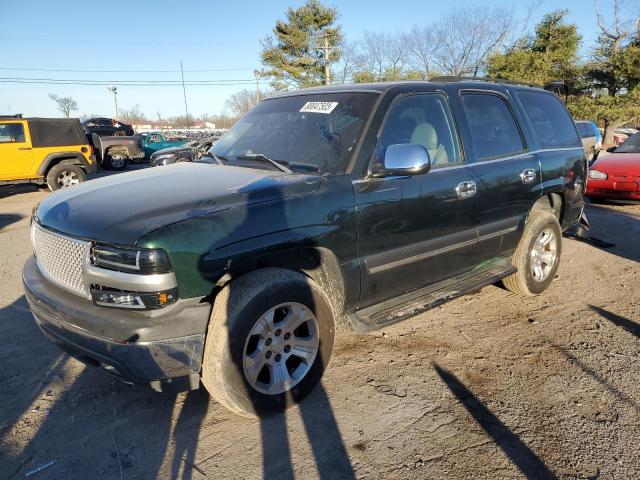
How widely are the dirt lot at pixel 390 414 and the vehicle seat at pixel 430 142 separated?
55.6 inches

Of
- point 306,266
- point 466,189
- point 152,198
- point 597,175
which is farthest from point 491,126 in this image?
point 597,175

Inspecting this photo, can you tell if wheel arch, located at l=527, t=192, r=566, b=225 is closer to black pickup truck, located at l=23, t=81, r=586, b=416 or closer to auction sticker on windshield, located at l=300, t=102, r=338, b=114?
black pickup truck, located at l=23, t=81, r=586, b=416

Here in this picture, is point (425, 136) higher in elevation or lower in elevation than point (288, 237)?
higher

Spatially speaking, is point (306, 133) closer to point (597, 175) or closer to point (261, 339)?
point (261, 339)

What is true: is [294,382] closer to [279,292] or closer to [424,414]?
[279,292]

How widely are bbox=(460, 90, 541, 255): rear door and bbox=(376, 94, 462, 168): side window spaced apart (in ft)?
0.69

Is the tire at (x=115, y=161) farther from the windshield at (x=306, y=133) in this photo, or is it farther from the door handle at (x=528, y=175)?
the door handle at (x=528, y=175)

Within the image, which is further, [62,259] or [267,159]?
[267,159]

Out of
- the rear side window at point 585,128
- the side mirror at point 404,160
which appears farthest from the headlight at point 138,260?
the rear side window at point 585,128

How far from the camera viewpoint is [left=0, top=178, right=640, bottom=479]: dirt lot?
7.90 ft

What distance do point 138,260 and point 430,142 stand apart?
2313mm

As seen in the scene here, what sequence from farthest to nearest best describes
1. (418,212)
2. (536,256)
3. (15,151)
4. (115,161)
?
(115,161), (15,151), (536,256), (418,212)

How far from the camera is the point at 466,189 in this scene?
3.69m

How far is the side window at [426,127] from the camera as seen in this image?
3371 millimetres
